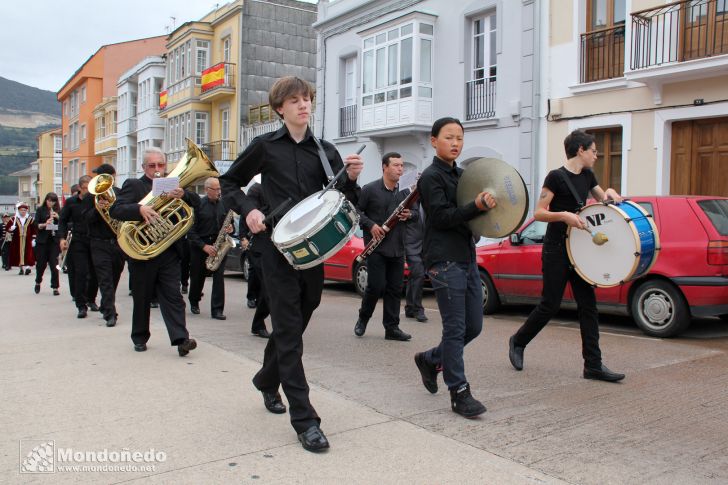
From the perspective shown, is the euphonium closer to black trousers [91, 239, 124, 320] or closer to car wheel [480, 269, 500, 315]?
black trousers [91, 239, 124, 320]

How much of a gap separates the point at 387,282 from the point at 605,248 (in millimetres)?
2965

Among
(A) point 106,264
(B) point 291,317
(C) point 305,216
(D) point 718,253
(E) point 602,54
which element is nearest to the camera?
(C) point 305,216

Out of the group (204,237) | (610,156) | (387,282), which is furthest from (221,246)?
(610,156)

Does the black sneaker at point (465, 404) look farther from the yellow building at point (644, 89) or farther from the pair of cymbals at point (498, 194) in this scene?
the yellow building at point (644, 89)

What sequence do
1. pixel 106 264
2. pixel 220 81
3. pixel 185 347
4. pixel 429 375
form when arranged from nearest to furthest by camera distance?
pixel 429 375 < pixel 185 347 < pixel 106 264 < pixel 220 81

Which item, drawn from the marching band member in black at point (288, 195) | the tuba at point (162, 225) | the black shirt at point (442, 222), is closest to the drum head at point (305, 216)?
the marching band member in black at point (288, 195)

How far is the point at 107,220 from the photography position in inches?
348

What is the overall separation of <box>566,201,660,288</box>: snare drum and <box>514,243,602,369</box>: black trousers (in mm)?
144

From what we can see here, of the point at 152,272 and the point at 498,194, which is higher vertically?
the point at 498,194

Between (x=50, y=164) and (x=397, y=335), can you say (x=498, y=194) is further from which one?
(x=50, y=164)

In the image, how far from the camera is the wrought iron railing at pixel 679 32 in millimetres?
13406

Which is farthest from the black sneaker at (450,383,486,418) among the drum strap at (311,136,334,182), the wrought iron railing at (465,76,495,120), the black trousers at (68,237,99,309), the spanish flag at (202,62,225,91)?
the spanish flag at (202,62,225,91)

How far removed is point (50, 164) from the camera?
3145 inches

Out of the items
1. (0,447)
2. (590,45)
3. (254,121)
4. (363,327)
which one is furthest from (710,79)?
(254,121)
